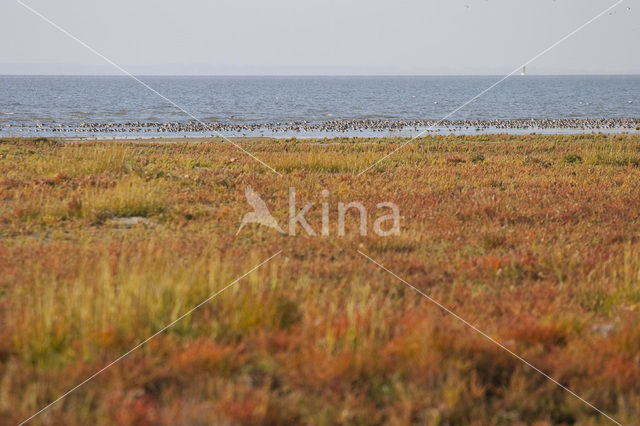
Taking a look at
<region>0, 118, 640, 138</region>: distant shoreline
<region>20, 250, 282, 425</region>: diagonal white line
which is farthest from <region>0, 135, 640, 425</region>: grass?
<region>0, 118, 640, 138</region>: distant shoreline

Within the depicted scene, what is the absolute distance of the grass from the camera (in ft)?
15.9

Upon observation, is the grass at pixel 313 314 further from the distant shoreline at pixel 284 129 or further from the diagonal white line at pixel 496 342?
the distant shoreline at pixel 284 129

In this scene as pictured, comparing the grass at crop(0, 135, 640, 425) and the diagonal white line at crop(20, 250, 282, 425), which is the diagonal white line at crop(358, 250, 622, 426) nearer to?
the grass at crop(0, 135, 640, 425)

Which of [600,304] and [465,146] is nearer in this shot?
[600,304]

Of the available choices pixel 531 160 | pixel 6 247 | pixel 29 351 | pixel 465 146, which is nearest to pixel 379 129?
pixel 465 146

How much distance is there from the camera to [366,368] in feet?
17.3

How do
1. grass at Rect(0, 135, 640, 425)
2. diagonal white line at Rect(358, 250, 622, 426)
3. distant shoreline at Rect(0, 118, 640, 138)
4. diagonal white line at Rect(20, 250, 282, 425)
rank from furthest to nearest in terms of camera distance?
distant shoreline at Rect(0, 118, 640, 138) < diagonal white line at Rect(358, 250, 622, 426) < grass at Rect(0, 135, 640, 425) < diagonal white line at Rect(20, 250, 282, 425)

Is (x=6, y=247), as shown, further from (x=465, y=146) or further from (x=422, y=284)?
(x=465, y=146)

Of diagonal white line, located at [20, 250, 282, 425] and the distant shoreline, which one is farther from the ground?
diagonal white line, located at [20, 250, 282, 425]

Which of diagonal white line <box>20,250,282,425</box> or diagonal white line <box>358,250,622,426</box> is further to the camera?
diagonal white line <box>358,250,622,426</box>

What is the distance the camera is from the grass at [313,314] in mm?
4848

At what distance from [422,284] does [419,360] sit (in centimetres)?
260

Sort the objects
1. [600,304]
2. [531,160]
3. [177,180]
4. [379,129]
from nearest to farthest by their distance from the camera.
→ [600,304], [177,180], [531,160], [379,129]

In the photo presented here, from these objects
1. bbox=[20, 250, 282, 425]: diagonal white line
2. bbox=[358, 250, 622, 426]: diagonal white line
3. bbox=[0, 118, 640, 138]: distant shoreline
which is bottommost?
bbox=[0, 118, 640, 138]: distant shoreline
